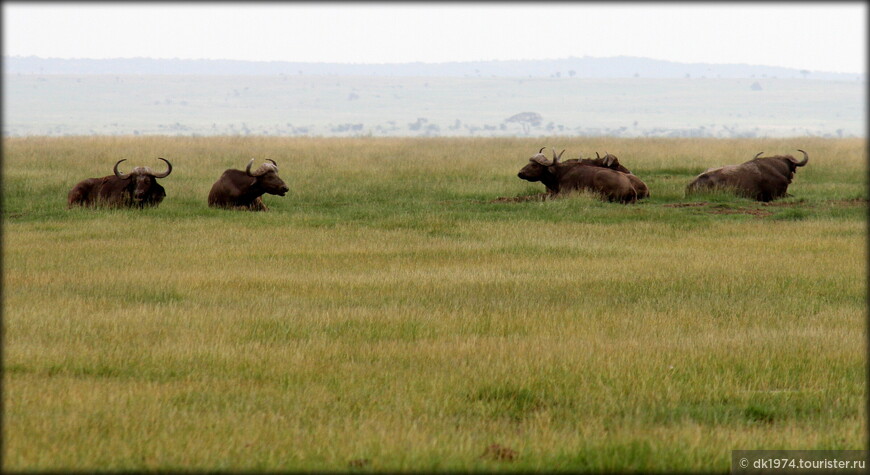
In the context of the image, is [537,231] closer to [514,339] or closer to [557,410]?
[514,339]

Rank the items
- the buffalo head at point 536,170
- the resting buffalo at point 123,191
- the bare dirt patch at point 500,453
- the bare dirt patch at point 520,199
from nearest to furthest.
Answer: the bare dirt patch at point 500,453 → the resting buffalo at point 123,191 → the bare dirt patch at point 520,199 → the buffalo head at point 536,170

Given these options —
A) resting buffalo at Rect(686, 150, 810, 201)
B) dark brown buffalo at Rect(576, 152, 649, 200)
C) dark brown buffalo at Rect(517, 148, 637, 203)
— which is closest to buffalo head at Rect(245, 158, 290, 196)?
dark brown buffalo at Rect(517, 148, 637, 203)

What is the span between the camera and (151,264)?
552 inches

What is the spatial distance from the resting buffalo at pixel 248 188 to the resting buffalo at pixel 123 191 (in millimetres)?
1124

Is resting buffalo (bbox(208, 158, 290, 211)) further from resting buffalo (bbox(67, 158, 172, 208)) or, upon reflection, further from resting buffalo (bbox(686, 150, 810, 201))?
resting buffalo (bbox(686, 150, 810, 201))

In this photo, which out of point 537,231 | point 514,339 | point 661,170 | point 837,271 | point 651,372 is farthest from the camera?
point 661,170

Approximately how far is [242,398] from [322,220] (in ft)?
39.1

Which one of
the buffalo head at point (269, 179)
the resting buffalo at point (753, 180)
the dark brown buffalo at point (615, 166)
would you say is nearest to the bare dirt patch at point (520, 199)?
the dark brown buffalo at point (615, 166)

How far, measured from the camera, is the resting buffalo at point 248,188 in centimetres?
2050

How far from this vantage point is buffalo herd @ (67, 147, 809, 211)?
800 inches

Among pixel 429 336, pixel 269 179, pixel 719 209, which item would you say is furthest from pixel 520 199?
pixel 429 336

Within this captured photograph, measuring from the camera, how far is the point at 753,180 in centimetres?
2258

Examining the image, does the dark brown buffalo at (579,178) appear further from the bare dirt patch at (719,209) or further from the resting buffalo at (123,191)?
the resting buffalo at (123,191)

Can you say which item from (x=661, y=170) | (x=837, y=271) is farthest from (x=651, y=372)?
(x=661, y=170)
